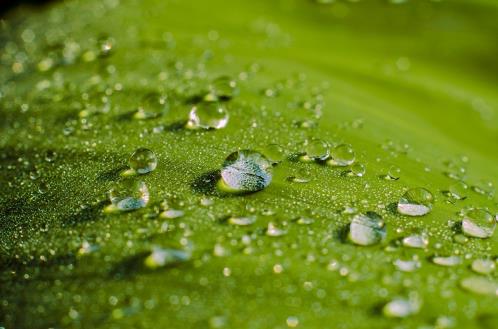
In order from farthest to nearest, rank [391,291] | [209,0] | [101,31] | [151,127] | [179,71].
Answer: [209,0]
[101,31]
[179,71]
[151,127]
[391,291]

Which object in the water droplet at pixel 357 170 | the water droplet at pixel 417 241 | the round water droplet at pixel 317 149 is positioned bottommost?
the water droplet at pixel 417 241

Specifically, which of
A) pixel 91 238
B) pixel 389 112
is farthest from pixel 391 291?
pixel 389 112

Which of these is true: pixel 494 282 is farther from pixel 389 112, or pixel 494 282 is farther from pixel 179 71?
pixel 179 71

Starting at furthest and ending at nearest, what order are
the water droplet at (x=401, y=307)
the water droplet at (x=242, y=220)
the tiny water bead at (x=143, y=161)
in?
the tiny water bead at (x=143, y=161)
the water droplet at (x=242, y=220)
the water droplet at (x=401, y=307)

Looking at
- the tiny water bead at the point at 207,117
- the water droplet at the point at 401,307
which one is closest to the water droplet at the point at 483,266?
the water droplet at the point at 401,307

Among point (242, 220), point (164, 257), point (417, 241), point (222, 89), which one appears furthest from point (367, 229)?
point (222, 89)

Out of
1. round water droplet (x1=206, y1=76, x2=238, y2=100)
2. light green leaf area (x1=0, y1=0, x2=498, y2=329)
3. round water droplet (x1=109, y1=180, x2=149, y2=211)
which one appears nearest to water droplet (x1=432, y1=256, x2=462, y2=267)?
light green leaf area (x1=0, y1=0, x2=498, y2=329)

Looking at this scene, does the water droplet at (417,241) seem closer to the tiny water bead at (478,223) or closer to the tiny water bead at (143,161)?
the tiny water bead at (478,223)
